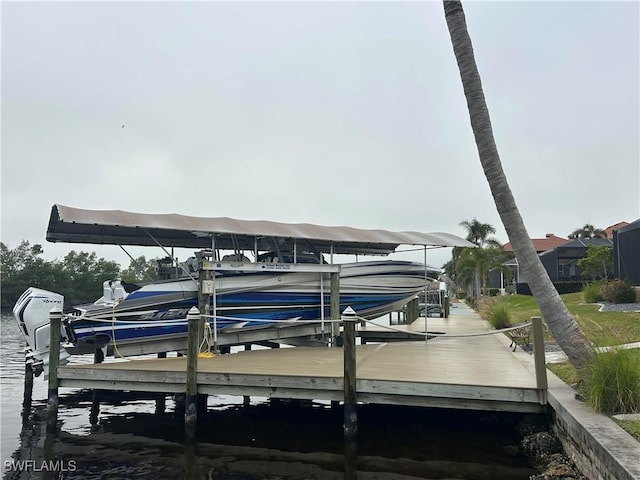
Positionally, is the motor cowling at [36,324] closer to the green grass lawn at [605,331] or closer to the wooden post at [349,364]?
the wooden post at [349,364]

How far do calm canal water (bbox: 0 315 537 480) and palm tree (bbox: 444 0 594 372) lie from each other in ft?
5.70

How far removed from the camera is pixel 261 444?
26.7 ft

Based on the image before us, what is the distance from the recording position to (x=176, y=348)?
10.5 metres

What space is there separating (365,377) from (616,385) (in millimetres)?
3097

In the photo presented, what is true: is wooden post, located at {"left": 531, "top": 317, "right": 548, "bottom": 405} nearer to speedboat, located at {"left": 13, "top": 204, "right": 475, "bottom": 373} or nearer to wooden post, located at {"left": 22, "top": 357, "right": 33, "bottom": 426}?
speedboat, located at {"left": 13, "top": 204, "right": 475, "bottom": 373}

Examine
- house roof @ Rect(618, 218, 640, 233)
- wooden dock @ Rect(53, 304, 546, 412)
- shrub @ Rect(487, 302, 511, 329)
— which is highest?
house roof @ Rect(618, 218, 640, 233)

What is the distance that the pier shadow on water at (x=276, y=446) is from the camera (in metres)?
6.85

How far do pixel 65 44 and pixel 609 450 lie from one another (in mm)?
12433

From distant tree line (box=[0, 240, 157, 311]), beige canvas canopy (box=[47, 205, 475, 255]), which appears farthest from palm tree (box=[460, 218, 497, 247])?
beige canvas canopy (box=[47, 205, 475, 255])

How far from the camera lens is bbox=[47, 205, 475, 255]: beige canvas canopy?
9.63 meters

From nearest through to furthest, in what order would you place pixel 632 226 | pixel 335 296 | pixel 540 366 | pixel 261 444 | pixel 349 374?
1. pixel 540 366
2. pixel 349 374
3. pixel 261 444
4. pixel 335 296
5. pixel 632 226

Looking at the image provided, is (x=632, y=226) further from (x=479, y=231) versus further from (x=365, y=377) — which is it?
(x=479, y=231)

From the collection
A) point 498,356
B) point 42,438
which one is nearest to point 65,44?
point 42,438

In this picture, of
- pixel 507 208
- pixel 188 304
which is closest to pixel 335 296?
pixel 188 304
